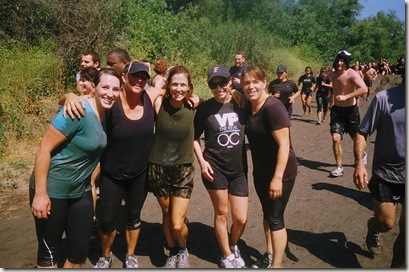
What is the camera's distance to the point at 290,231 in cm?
455

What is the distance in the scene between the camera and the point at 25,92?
862 centimetres

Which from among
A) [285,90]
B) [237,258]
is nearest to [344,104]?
[285,90]

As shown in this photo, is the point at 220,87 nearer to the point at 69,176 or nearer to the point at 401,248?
the point at 69,176

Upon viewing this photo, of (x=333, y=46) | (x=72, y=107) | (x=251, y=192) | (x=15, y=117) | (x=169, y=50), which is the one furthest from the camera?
(x=333, y=46)

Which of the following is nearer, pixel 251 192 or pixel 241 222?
pixel 241 222

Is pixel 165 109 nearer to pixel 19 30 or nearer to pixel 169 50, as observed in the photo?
pixel 19 30

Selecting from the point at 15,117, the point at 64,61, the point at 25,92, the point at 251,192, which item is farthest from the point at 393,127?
the point at 64,61

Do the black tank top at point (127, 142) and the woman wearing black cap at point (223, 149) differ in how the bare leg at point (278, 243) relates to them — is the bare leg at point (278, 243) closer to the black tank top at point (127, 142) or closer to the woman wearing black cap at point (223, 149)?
the woman wearing black cap at point (223, 149)

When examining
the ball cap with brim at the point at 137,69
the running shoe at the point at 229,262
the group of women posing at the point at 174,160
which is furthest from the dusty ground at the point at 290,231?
the ball cap with brim at the point at 137,69

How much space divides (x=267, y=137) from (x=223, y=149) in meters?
0.46

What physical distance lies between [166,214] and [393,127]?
224 centimetres

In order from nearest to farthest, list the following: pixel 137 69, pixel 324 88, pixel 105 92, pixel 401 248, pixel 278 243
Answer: pixel 105 92, pixel 401 248, pixel 137 69, pixel 278 243, pixel 324 88

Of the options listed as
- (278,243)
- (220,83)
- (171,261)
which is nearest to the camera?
(278,243)

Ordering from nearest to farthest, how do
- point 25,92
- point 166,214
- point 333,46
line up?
point 166,214, point 25,92, point 333,46
